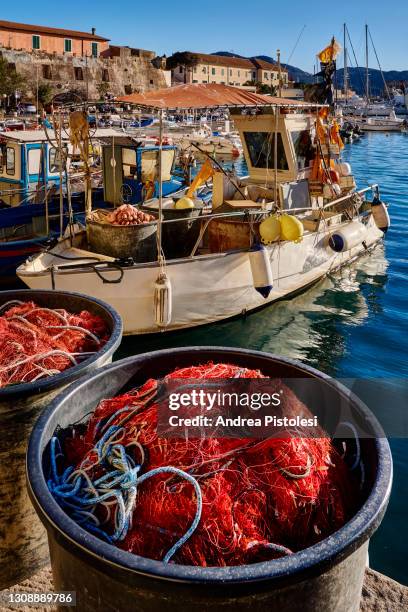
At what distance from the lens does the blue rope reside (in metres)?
1.97

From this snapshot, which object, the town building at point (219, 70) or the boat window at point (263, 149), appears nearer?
the boat window at point (263, 149)

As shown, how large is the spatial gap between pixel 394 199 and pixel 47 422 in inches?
864

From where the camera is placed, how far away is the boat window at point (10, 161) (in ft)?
45.9

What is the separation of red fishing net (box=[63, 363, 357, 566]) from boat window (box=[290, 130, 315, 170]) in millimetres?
10203

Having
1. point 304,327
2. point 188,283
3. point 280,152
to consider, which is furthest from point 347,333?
point 280,152

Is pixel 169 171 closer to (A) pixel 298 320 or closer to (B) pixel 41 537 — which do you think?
(A) pixel 298 320

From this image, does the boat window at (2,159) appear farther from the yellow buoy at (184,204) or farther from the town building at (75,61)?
the town building at (75,61)

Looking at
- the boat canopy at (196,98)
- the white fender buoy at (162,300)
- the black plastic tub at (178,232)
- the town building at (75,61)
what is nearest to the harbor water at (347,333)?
the white fender buoy at (162,300)

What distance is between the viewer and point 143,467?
2258 millimetres

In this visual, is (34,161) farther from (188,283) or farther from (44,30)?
(44,30)

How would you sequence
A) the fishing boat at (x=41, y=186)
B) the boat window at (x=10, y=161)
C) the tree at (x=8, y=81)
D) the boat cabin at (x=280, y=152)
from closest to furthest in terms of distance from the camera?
the boat cabin at (x=280, y=152)
the fishing boat at (x=41, y=186)
the boat window at (x=10, y=161)
the tree at (x=8, y=81)

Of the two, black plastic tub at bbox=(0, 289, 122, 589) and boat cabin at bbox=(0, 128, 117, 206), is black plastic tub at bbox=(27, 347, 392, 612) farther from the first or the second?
boat cabin at bbox=(0, 128, 117, 206)

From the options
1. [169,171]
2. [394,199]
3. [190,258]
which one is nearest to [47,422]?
[190,258]

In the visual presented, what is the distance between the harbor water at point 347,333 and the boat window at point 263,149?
2880 millimetres
